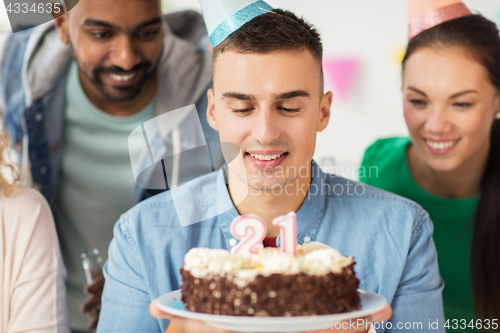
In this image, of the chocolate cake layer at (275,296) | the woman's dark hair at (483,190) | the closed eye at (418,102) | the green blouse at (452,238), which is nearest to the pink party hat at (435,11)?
the woman's dark hair at (483,190)

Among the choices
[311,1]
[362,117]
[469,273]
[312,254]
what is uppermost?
[311,1]

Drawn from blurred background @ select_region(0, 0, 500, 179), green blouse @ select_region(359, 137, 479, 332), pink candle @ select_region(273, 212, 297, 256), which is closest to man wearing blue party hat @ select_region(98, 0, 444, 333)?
pink candle @ select_region(273, 212, 297, 256)

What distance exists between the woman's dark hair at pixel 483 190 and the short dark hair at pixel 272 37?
72cm

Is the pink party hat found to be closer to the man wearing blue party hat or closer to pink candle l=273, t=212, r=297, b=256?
the man wearing blue party hat

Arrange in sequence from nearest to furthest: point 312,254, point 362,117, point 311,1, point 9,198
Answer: point 312,254 < point 9,198 < point 311,1 < point 362,117

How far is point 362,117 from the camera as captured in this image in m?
2.88

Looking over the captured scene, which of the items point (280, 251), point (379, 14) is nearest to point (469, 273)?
point (280, 251)

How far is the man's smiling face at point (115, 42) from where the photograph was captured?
1.99 meters

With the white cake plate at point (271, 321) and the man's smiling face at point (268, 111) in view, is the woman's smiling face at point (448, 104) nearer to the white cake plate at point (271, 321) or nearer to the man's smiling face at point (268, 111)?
the man's smiling face at point (268, 111)

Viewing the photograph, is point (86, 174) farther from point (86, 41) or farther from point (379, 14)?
point (379, 14)

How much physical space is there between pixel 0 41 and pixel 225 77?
1428 millimetres

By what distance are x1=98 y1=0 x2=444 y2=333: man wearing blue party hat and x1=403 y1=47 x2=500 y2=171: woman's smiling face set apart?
48 cm

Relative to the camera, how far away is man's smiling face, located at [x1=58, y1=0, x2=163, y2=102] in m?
1.99

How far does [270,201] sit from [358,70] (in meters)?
1.58
